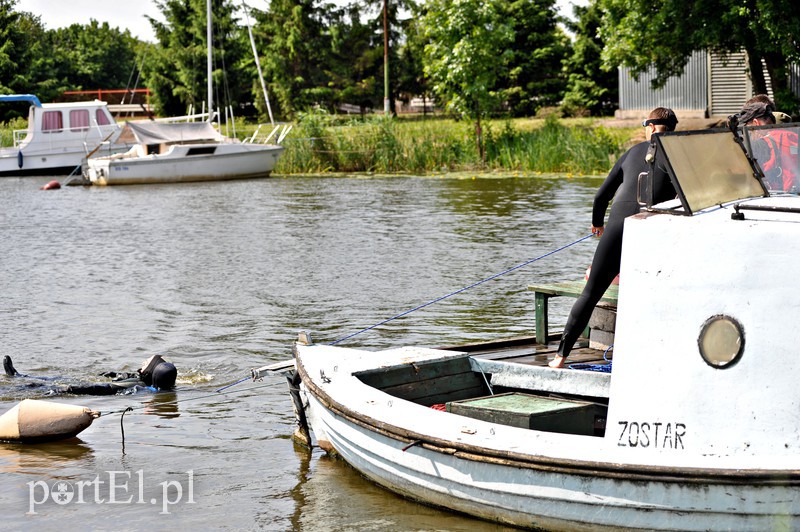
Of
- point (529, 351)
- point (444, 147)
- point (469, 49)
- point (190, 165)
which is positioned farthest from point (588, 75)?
point (529, 351)

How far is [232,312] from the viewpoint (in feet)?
Result: 47.9

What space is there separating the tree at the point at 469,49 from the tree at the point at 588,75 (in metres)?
6.83

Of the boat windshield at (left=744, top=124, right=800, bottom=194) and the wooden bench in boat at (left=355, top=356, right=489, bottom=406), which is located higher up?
the boat windshield at (left=744, top=124, right=800, bottom=194)

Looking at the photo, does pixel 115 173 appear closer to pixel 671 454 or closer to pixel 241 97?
pixel 241 97

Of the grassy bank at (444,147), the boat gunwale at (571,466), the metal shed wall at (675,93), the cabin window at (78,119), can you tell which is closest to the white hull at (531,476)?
the boat gunwale at (571,466)

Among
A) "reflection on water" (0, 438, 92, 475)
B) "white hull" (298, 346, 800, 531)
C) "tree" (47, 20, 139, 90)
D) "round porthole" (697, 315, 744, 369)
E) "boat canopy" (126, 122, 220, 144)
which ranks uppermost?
"tree" (47, 20, 139, 90)

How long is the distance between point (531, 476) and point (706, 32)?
22616 millimetres

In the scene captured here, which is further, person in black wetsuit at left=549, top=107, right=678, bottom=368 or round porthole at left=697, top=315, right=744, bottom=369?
person in black wetsuit at left=549, top=107, right=678, bottom=368

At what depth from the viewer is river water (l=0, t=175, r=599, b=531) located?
775 cm

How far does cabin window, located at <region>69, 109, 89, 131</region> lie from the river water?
12.7 metres

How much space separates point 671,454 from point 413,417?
5.47ft

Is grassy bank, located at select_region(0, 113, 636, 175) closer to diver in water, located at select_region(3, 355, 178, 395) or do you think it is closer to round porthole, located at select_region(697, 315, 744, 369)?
diver in water, located at select_region(3, 355, 178, 395)

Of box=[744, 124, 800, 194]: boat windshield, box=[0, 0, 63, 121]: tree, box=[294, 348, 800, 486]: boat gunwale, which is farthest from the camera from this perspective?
box=[0, 0, 63, 121]: tree

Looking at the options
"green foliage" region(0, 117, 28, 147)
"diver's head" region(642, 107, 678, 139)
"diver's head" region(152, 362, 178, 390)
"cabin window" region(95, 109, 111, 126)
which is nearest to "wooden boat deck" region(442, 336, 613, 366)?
"diver's head" region(642, 107, 678, 139)
